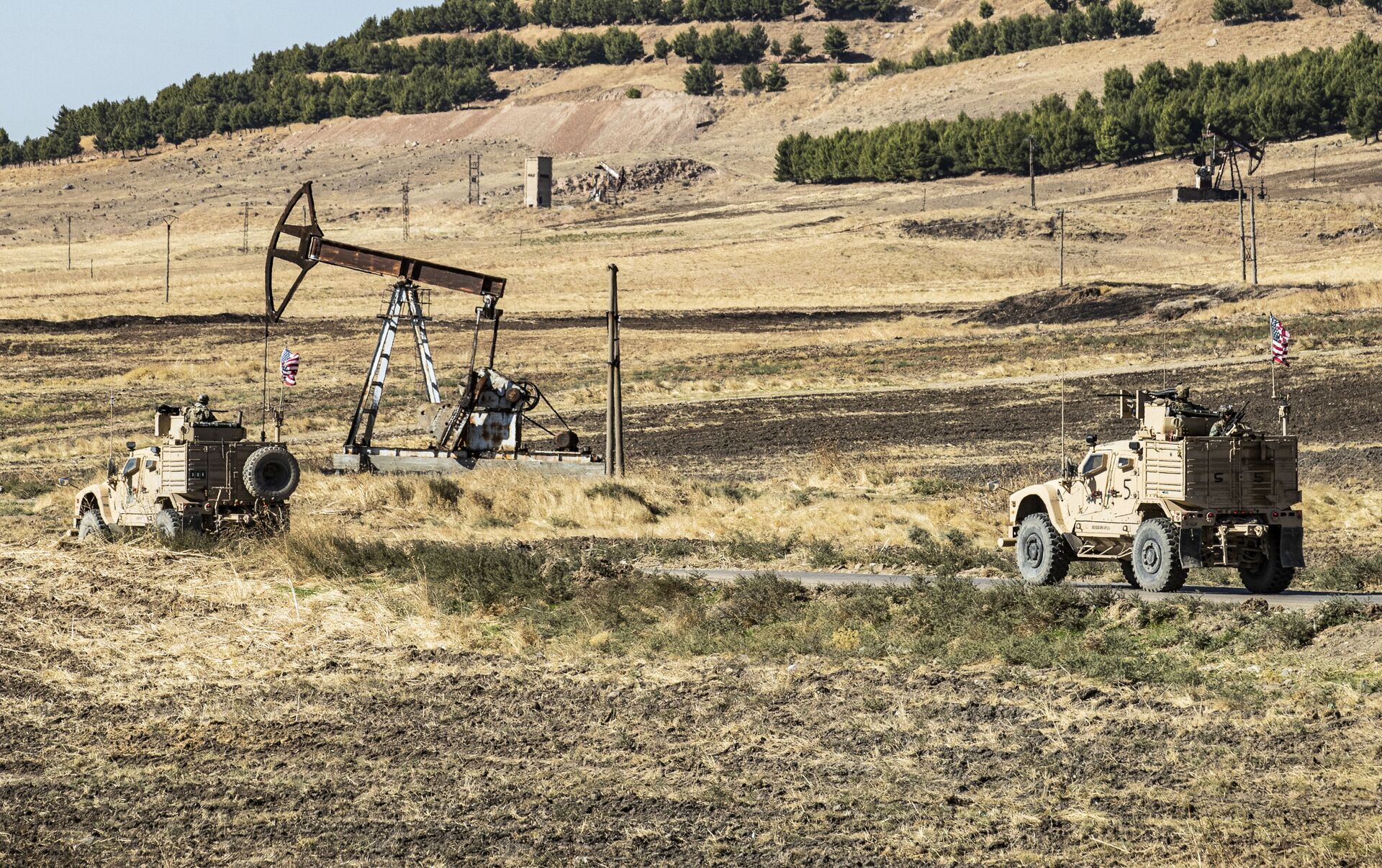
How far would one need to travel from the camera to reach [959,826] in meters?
12.9

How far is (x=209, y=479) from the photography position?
26500 mm

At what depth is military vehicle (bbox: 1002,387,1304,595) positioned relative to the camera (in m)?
20.8

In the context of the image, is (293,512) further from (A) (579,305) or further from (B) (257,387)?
(A) (579,305)

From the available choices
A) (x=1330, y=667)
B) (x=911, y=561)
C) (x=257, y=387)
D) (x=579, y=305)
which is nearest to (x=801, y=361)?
(x=257, y=387)

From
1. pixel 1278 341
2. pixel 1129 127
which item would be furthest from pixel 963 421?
pixel 1129 127

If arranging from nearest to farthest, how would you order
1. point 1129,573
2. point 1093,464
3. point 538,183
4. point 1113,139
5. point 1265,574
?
point 1265,574 < point 1093,464 < point 1129,573 < point 1113,139 < point 538,183

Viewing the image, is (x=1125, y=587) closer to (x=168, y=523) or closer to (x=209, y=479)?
(x=209, y=479)

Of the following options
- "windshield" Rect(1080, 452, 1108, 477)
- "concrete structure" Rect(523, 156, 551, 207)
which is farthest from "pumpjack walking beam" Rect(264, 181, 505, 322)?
"concrete structure" Rect(523, 156, 551, 207)

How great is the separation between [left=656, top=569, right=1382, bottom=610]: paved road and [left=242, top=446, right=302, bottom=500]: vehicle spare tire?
605cm

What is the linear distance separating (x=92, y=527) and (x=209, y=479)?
295 centimetres

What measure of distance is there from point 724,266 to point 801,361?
50860mm

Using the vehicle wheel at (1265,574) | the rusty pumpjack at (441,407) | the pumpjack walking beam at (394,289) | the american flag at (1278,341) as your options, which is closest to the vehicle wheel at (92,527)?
the rusty pumpjack at (441,407)

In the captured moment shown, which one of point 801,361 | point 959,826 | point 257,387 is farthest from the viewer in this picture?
point 801,361

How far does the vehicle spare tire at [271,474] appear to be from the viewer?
26.2 metres
